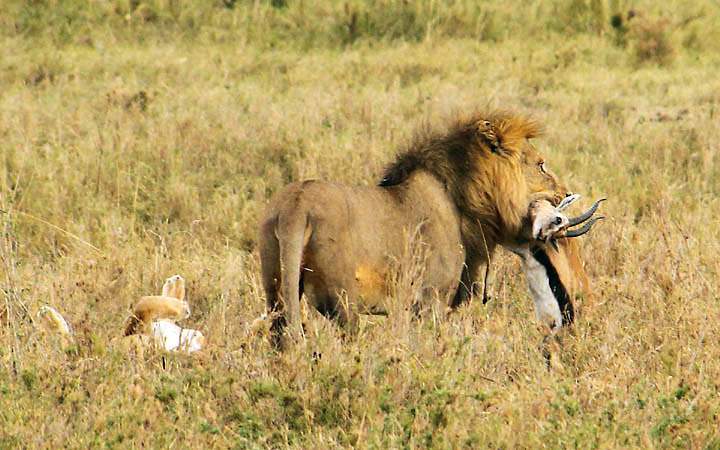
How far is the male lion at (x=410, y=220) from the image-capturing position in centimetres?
553

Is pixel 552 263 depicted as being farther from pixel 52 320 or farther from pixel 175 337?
pixel 52 320

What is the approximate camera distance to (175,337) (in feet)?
20.1

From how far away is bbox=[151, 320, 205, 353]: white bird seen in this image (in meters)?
5.80

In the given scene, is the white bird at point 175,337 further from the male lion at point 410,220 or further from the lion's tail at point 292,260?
the lion's tail at point 292,260

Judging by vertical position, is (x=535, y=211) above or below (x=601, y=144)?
above

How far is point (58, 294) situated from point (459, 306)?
7.26ft

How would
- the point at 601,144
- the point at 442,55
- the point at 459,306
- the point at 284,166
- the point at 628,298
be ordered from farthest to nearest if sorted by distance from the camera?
1. the point at 442,55
2. the point at 601,144
3. the point at 284,166
4. the point at 628,298
5. the point at 459,306

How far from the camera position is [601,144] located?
10.7m

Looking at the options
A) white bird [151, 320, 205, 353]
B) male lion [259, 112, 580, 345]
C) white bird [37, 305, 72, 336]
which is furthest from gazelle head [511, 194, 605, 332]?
Answer: white bird [37, 305, 72, 336]

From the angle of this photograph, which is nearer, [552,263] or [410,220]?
[410,220]

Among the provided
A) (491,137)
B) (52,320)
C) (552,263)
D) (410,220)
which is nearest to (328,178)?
(491,137)

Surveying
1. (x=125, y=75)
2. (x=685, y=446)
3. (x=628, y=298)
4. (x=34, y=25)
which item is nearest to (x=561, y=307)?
(x=628, y=298)

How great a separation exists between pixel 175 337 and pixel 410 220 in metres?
1.30

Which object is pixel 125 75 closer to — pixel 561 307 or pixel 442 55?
pixel 442 55
